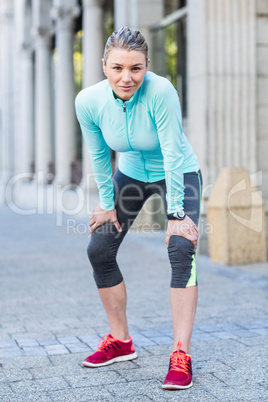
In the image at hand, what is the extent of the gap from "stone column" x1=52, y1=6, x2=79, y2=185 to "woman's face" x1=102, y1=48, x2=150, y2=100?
14533mm

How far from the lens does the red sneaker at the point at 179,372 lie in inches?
128

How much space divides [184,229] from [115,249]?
52 centimetres

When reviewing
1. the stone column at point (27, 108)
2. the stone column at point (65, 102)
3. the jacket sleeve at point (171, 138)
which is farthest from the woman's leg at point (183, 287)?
the stone column at point (27, 108)

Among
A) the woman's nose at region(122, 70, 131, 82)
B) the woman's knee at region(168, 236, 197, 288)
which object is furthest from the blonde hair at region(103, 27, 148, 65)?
the woman's knee at region(168, 236, 197, 288)

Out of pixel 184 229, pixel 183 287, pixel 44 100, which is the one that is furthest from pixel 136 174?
pixel 44 100

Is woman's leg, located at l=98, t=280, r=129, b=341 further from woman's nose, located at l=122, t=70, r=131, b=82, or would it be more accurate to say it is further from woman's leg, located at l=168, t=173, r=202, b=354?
woman's nose, located at l=122, t=70, r=131, b=82

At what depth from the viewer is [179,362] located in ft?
10.9

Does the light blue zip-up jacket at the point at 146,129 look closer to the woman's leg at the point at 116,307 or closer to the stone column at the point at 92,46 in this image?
the woman's leg at the point at 116,307

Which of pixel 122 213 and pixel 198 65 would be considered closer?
pixel 122 213

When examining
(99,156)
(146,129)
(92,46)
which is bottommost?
(99,156)

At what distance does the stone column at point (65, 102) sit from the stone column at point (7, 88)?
9129 mm

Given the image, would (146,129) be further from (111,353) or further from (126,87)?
(111,353)

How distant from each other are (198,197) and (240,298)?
8.31ft

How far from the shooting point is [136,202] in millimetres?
3723
